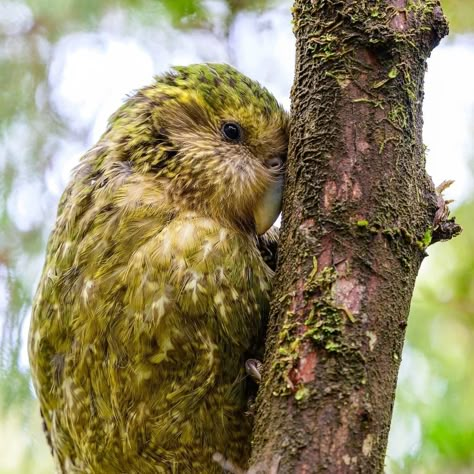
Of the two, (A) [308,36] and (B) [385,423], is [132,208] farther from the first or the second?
(B) [385,423]

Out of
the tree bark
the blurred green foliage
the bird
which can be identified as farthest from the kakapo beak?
the blurred green foliage

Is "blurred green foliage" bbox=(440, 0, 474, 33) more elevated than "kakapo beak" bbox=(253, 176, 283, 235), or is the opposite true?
"blurred green foliage" bbox=(440, 0, 474, 33)

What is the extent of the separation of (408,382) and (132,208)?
1836 mm

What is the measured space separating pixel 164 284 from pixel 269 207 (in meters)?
0.44

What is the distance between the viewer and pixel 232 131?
8.86 feet

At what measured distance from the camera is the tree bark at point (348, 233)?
186 cm

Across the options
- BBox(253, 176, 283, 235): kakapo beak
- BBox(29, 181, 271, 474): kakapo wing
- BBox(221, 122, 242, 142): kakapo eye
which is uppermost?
BBox(221, 122, 242, 142): kakapo eye

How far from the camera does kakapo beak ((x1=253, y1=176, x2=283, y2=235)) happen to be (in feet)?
8.25

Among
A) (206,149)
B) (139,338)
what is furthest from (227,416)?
(206,149)

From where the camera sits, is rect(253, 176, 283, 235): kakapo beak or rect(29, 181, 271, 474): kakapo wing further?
rect(253, 176, 283, 235): kakapo beak

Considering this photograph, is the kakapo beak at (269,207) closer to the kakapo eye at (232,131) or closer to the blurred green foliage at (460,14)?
the kakapo eye at (232,131)

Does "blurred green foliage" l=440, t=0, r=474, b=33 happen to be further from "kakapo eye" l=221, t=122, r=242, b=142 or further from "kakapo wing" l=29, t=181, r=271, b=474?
"kakapo wing" l=29, t=181, r=271, b=474

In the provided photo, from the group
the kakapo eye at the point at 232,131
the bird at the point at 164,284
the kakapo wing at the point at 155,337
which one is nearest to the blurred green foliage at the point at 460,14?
the bird at the point at 164,284

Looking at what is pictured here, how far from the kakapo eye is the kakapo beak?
233 mm
